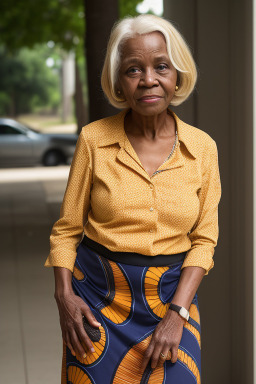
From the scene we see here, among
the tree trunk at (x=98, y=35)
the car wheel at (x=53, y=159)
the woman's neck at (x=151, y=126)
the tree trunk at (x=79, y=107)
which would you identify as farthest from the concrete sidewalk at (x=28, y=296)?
the tree trunk at (x=79, y=107)

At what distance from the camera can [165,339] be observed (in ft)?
7.79

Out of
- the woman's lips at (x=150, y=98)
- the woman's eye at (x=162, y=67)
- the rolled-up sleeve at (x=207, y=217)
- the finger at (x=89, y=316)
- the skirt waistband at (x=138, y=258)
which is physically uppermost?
the woman's eye at (x=162, y=67)

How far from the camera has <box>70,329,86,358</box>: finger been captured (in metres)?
2.42

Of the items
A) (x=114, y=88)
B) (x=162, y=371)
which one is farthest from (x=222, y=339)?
(x=114, y=88)

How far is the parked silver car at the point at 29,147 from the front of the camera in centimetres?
2150

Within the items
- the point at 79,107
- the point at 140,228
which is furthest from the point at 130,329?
the point at 79,107

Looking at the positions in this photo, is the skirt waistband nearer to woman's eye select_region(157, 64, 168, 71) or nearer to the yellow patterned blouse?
the yellow patterned blouse

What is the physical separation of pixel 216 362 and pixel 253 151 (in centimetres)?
129

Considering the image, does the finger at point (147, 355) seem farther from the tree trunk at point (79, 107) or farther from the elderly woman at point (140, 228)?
the tree trunk at point (79, 107)

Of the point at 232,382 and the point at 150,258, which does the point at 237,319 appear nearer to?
the point at 232,382

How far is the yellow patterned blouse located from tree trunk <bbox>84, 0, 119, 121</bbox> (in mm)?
6671

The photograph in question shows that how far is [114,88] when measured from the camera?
8.30 feet

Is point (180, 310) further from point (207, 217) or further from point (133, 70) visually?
point (133, 70)

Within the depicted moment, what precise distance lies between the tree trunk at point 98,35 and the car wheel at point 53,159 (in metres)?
12.0
